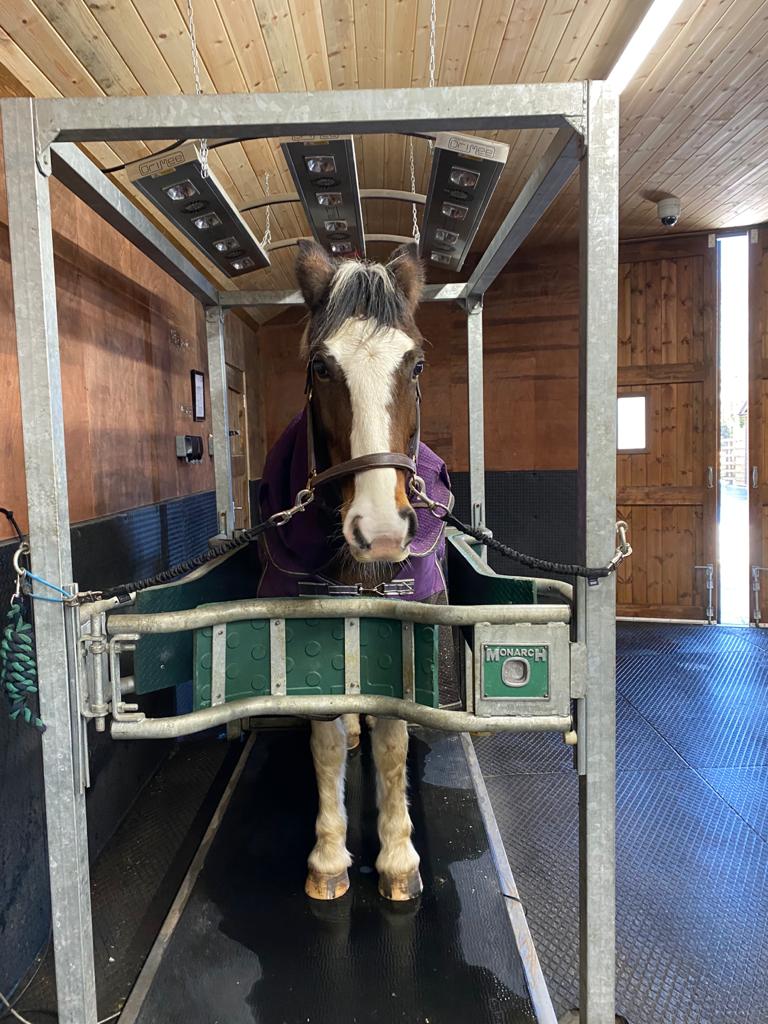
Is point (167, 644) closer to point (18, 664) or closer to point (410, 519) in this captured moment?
point (18, 664)

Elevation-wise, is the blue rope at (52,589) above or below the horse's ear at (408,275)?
below

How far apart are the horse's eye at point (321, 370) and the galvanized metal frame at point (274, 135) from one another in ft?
1.42

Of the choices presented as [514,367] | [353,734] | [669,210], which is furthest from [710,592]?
[353,734]

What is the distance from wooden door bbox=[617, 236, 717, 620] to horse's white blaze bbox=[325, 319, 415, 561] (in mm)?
4262

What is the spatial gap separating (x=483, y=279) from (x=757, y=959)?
2.40 meters

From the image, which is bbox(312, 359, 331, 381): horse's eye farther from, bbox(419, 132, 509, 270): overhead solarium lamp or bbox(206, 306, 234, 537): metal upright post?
bbox(206, 306, 234, 537): metal upright post

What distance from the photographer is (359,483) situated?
1129 millimetres

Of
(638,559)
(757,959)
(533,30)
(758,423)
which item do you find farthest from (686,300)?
(757,959)

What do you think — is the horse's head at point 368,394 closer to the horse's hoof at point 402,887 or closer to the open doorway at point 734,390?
the horse's hoof at point 402,887

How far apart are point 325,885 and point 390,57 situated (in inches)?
118

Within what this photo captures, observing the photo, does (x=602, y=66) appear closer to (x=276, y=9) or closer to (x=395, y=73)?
(x=395, y=73)

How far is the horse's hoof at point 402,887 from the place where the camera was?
1731 millimetres

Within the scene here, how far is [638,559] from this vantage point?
16.5 feet

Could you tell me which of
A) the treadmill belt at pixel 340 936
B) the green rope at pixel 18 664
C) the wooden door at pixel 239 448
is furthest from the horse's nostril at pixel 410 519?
the wooden door at pixel 239 448
